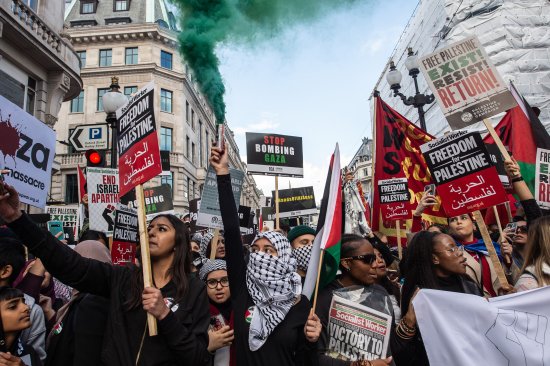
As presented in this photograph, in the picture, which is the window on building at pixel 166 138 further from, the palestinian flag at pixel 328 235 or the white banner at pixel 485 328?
the white banner at pixel 485 328

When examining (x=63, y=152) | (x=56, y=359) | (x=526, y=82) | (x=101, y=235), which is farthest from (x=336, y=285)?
(x=63, y=152)

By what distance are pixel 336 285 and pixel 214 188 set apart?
3.21 meters

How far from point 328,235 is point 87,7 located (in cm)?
4827

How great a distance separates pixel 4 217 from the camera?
218cm

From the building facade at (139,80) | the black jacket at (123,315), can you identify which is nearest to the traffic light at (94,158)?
the black jacket at (123,315)

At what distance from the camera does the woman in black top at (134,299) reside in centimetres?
219

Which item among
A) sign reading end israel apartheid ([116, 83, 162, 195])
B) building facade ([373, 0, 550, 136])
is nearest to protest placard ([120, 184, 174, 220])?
sign reading end israel apartheid ([116, 83, 162, 195])

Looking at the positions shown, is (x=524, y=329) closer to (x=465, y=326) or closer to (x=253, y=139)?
(x=465, y=326)

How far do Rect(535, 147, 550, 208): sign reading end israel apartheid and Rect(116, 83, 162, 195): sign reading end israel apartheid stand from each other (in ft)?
12.9

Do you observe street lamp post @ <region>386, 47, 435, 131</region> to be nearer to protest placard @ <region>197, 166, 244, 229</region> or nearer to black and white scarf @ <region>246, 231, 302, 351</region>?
protest placard @ <region>197, 166, 244, 229</region>

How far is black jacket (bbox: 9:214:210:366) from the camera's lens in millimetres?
2189

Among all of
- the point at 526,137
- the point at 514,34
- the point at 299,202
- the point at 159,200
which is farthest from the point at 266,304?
the point at 514,34

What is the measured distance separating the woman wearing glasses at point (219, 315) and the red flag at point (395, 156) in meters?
3.87

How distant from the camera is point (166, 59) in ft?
130
